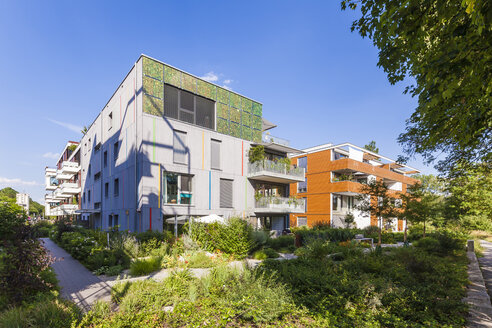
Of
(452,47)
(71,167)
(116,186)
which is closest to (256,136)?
(116,186)

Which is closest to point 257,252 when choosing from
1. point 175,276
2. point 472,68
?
point 175,276

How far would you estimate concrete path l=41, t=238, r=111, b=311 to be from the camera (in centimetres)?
694

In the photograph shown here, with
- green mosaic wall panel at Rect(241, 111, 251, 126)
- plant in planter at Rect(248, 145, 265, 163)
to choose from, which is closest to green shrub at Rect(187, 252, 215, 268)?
plant in planter at Rect(248, 145, 265, 163)

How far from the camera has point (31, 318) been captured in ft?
16.0

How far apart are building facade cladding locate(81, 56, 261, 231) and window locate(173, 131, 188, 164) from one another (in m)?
0.16

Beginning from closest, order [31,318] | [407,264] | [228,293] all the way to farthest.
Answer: [31,318]
[228,293]
[407,264]

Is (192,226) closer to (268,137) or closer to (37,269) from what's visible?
(37,269)

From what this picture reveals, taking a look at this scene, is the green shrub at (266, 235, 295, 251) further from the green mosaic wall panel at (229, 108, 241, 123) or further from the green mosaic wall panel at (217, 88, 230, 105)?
the green mosaic wall panel at (217, 88, 230, 105)

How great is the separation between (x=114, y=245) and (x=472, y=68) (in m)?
13.9

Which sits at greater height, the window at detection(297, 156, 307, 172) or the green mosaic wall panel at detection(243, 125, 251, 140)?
the green mosaic wall panel at detection(243, 125, 251, 140)

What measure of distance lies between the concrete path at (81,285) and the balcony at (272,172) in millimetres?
14055

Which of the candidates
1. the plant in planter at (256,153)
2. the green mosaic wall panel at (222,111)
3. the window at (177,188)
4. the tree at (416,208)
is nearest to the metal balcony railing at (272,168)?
the plant in planter at (256,153)

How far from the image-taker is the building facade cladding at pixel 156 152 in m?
17.5

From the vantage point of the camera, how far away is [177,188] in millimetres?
18703
